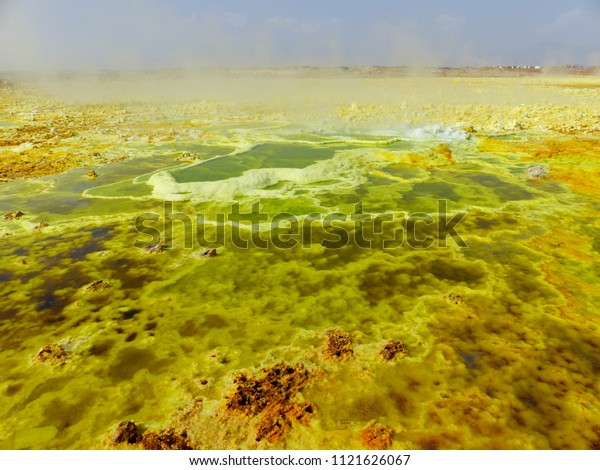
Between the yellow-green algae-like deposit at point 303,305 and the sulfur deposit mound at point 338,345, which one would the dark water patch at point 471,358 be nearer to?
the yellow-green algae-like deposit at point 303,305

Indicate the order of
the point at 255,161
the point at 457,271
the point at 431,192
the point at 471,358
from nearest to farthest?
the point at 471,358 < the point at 457,271 < the point at 431,192 < the point at 255,161

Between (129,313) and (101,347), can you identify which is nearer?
(101,347)

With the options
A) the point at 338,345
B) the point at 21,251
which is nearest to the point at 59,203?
the point at 21,251

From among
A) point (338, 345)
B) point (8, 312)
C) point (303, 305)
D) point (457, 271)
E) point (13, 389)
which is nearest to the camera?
point (13, 389)

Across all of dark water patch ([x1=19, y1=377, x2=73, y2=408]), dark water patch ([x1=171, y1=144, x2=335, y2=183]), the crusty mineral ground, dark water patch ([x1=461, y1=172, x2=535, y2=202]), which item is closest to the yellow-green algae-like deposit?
dark water patch ([x1=19, y1=377, x2=73, y2=408])

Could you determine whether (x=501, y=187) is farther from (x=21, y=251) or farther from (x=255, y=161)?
(x=21, y=251)

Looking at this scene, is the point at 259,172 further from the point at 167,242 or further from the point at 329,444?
the point at 329,444

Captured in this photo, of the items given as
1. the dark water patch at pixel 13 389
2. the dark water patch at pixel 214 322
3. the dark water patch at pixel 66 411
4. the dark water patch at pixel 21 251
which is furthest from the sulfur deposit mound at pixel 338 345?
the dark water patch at pixel 21 251
